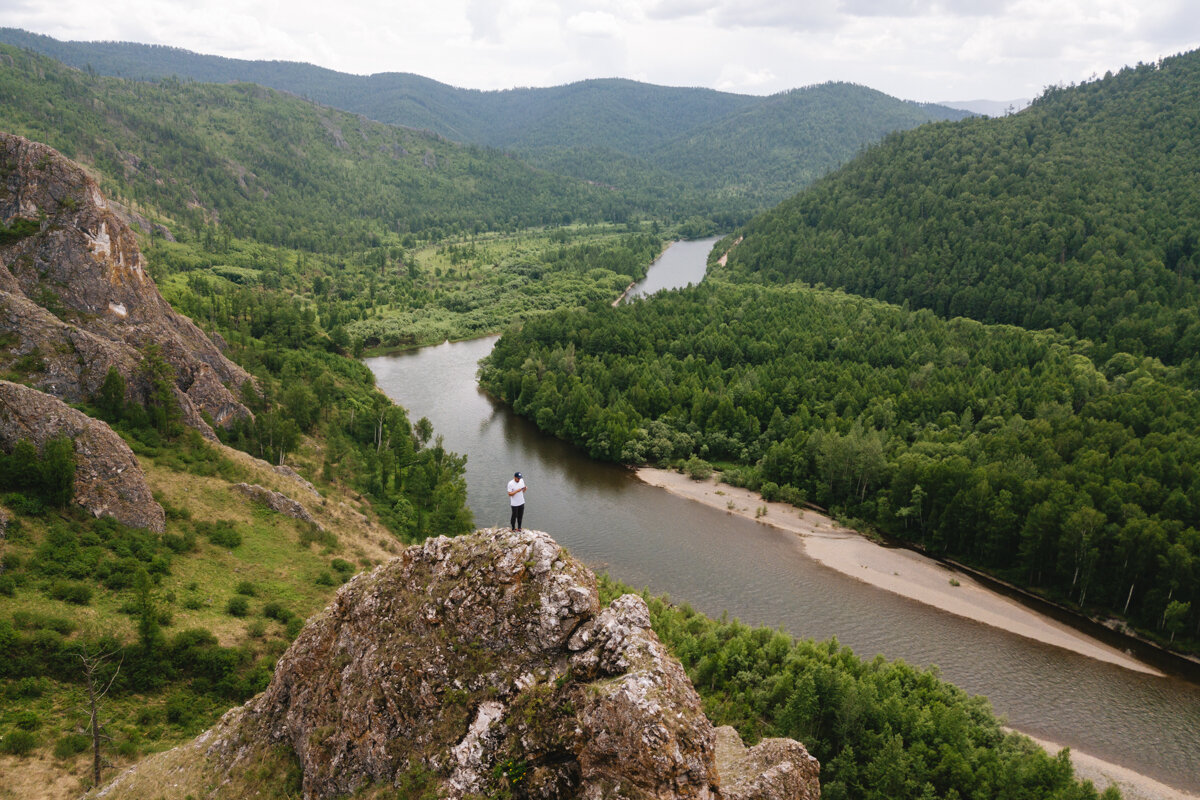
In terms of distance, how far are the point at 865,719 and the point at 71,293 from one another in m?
62.0

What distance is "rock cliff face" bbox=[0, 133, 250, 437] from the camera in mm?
48281

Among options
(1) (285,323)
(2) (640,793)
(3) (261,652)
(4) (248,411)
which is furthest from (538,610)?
(1) (285,323)

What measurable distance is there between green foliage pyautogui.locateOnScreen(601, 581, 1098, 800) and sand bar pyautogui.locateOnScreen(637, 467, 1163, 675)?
1751cm

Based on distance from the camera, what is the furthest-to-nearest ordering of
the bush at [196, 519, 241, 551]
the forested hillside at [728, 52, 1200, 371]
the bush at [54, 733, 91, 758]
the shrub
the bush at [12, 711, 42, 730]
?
the forested hillside at [728, 52, 1200, 371]
the bush at [196, 519, 241, 551]
the shrub
the bush at [12, 711, 42, 730]
the bush at [54, 733, 91, 758]

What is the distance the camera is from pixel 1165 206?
133m

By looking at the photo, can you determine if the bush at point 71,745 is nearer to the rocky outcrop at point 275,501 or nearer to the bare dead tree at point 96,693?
the bare dead tree at point 96,693

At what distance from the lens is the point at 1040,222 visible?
136625mm

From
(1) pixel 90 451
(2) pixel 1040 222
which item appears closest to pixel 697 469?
(1) pixel 90 451

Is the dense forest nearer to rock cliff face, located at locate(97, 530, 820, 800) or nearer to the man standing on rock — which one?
rock cliff face, located at locate(97, 530, 820, 800)

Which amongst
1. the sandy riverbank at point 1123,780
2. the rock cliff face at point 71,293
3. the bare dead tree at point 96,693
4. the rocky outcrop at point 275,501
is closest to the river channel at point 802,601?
the sandy riverbank at point 1123,780

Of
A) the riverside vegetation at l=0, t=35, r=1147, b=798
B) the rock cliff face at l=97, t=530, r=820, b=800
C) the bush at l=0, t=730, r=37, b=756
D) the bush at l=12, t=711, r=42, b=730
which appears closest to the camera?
the rock cliff face at l=97, t=530, r=820, b=800

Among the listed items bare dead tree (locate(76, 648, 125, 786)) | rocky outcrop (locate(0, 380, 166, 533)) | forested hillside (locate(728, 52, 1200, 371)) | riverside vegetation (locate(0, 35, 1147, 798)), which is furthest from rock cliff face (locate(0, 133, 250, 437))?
forested hillside (locate(728, 52, 1200, 371))

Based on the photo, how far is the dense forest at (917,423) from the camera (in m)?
59.7

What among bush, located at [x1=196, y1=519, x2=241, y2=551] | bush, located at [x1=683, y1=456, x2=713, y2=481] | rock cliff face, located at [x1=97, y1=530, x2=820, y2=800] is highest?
rock cliff face, located at [x1=97, y1=530, x2=820, y2=800]
